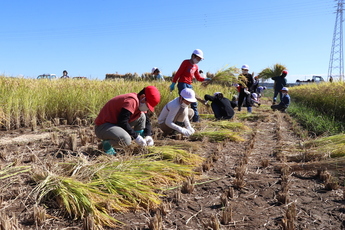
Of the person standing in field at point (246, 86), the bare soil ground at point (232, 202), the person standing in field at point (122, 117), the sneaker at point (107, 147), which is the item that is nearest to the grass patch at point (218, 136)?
the bare soil ground at point (232, 202)

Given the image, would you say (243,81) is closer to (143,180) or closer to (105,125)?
(105,125)

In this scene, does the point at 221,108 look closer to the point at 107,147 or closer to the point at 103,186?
the point at 107,147

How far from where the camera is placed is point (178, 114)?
4297 millimetres

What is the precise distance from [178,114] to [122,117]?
4.48 feet

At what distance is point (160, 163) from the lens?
251 centimetres

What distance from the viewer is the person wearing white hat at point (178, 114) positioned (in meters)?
3.92

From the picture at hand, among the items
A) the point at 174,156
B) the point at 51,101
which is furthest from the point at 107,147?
the point at 51,101

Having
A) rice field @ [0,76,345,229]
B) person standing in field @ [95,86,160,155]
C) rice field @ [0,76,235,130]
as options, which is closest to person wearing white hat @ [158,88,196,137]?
rice field @ [0,76,345,229]

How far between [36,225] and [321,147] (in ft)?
9.33

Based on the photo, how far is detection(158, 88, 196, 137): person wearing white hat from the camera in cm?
392

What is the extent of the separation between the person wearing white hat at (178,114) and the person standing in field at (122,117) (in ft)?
2.28

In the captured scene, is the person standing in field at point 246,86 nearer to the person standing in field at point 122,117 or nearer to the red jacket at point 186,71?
the red jacket at point 186,71

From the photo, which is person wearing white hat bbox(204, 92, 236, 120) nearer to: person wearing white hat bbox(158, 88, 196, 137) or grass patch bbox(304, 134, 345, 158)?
person wearing white hat bbox(158, 88, 196, 137)

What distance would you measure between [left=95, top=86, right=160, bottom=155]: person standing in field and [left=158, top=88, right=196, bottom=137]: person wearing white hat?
0.69m
